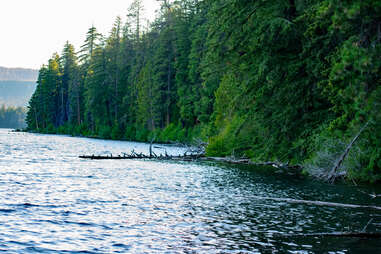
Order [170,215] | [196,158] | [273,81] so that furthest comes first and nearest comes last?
[196,158]
[273,81]
[170,215]

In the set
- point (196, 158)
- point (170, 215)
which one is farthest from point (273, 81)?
point (170, 215)

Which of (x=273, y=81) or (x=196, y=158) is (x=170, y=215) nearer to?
(x=273, y=81)

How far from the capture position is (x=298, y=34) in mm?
23422

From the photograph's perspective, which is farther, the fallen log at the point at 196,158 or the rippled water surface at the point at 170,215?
the fallen log at the point at 196,158

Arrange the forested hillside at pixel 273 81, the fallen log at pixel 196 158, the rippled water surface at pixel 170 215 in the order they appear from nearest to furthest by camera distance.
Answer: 1. the rippled water surface at pixel 170 215
2. the forested hillside at pixel 273 81
3. the fallen log at pixel 196 158

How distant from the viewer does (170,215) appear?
40.8 feet

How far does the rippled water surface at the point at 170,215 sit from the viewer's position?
9438mm

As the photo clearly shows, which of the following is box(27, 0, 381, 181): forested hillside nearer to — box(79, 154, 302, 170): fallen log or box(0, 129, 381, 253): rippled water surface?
box(79, 154, 302, 170): fallen log

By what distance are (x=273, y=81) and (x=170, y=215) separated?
12975mm

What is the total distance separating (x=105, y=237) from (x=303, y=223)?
4.95m

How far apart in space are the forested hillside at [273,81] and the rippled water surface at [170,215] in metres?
3.00

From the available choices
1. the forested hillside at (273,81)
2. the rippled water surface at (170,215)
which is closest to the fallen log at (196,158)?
the forested hillside at (273,81)

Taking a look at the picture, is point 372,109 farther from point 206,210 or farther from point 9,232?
point 9,232

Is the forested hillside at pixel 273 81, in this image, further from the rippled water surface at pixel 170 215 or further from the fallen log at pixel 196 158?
the rippled water surface at pixel 170 215
